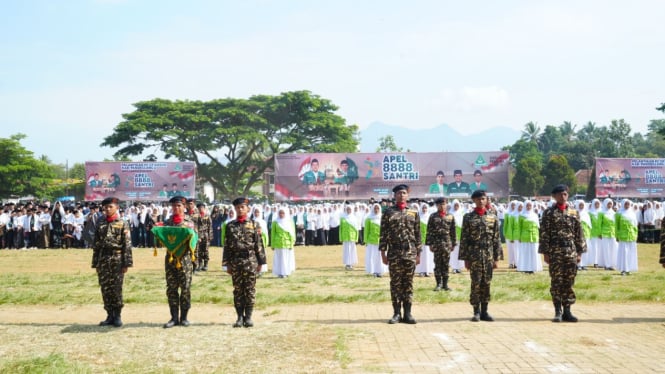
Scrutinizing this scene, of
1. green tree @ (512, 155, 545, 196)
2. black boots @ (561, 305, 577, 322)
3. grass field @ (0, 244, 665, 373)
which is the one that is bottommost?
grass field @ (0, 244, 665, 373)

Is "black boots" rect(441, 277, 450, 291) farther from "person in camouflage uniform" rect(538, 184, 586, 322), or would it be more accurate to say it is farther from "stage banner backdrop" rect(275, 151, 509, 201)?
"stage banner backdrop" rect(275, 151, 509, 201)

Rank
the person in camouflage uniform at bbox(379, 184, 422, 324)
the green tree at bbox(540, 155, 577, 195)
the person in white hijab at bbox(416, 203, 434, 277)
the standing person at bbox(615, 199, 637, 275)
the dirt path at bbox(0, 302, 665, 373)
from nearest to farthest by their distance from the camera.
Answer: the dirt path at bbox(0, 302, 665, 373)
the person in camouflage uniform at bbox(379, 184, 422, 324)
the standing person at bbox(615, 199, 637, 275)
the person in white hijab at bbox(416, 203, 434, 277)
the green tree at bbox(540, 155, 577, 195)

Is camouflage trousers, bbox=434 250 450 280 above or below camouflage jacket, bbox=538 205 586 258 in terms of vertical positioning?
below

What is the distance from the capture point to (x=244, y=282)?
31.9ft

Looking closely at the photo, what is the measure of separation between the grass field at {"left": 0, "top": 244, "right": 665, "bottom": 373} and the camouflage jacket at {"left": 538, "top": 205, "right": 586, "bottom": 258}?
6.99ft

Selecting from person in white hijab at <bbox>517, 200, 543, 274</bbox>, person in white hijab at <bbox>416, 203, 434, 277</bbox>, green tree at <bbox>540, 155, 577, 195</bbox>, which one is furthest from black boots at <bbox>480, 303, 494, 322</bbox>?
green tree at <bbox>540, 155, 577, 195</bbox>

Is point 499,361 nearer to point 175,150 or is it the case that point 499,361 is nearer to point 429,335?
point 429,335

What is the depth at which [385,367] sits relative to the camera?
7082 mm

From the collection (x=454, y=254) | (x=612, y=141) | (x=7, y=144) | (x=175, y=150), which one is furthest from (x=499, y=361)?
(x=612, y=141)

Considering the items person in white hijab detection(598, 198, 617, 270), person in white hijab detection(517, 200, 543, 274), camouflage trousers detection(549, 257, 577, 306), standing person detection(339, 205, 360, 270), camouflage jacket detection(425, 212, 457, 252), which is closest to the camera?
camouflage trousers detection(549, 257, 577, 306)

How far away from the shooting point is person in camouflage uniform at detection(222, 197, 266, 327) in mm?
9703

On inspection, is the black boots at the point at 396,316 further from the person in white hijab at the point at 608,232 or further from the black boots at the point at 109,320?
the person in white hijab at the point at 608,232

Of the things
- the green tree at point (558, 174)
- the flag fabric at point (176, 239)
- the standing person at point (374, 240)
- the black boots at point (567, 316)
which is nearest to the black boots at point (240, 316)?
the flag fabric at point (176, 239)

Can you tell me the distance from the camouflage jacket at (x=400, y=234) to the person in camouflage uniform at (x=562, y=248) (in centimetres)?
204
